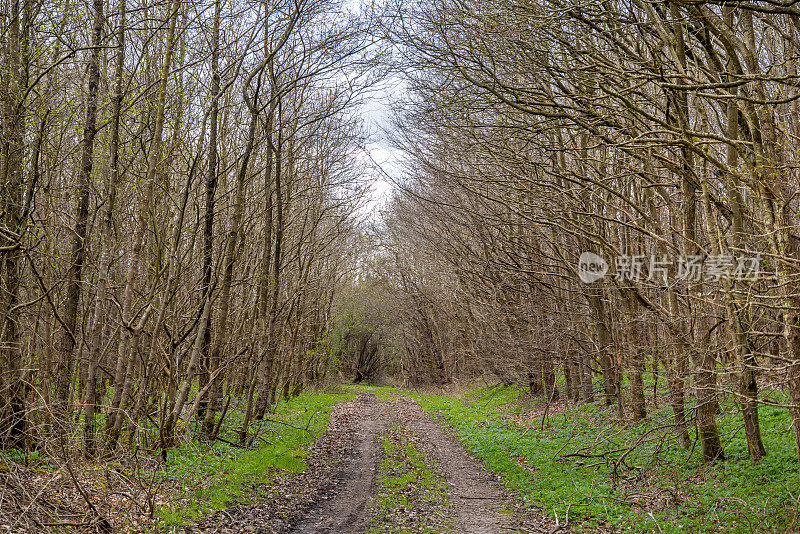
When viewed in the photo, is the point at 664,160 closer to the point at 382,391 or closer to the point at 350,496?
the point at 350,496

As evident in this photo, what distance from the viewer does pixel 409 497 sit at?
804cm

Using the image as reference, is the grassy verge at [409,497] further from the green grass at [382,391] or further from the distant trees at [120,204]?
the green grass at [382,391]

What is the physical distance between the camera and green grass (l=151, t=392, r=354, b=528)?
6609 millimetres

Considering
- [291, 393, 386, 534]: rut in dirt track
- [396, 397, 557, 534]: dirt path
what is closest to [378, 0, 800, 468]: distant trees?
[396, 397, 557, 534]: dirt path

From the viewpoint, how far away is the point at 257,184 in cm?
1642

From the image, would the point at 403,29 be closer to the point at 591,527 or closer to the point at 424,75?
the point at 424,75

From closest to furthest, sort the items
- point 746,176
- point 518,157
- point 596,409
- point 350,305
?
point 746,176 < point 518,157 < point 596,409 < point 350,305

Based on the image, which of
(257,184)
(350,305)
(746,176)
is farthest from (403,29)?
(350,305)

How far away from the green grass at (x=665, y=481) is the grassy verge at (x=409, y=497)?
1286 millimetres

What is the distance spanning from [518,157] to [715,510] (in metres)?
5.87

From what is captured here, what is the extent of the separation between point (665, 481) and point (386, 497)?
3.98 meters

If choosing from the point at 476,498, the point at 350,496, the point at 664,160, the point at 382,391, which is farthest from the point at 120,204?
the point at 382,391

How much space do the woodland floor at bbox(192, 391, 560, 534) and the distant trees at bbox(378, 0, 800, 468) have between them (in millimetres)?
2834

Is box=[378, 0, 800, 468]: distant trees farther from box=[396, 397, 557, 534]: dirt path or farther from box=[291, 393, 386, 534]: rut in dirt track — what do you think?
box=[291, 393, 386, 534]: rut in dirt track
